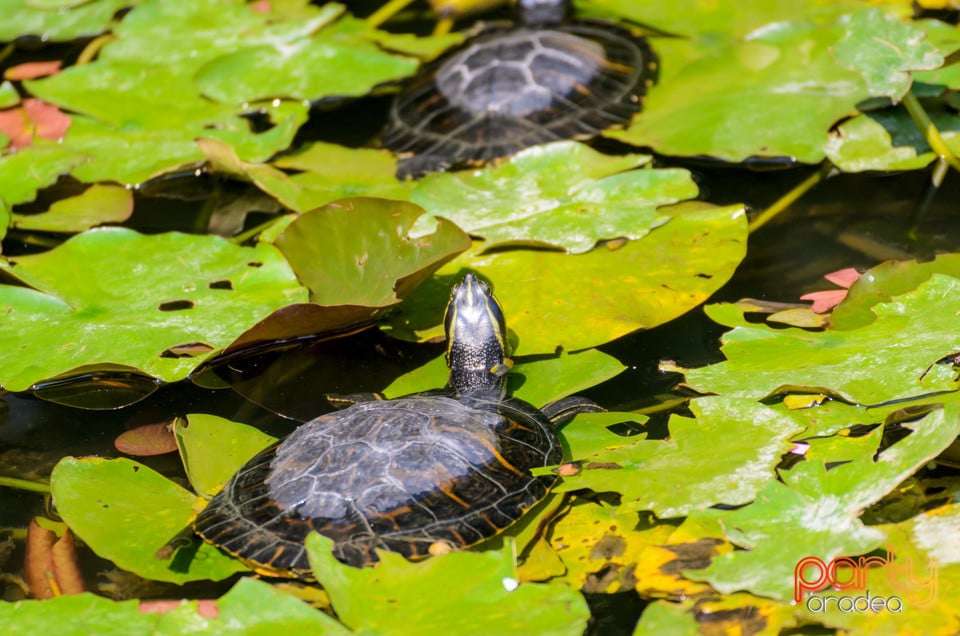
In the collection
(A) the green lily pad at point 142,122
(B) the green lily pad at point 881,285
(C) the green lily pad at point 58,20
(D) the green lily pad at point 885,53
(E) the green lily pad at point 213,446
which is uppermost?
(D) the green lily pad at point 885,53

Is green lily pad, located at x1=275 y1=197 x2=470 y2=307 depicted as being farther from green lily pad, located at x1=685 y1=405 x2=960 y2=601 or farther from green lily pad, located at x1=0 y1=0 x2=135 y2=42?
green lily pad, located at x1=0 y1=0 x2=135 y2=42

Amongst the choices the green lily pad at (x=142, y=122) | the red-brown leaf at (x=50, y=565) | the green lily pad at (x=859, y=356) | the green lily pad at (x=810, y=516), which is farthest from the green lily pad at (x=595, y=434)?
the green lily pad at (x=142, y=122)

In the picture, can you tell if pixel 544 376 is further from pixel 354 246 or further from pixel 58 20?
pixel 58 20

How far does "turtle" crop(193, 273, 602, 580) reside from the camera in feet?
6.61

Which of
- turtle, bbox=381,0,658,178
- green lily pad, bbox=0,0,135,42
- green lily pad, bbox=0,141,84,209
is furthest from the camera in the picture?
green lily pad, bbox=0,0,135,42

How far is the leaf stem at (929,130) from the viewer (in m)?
3.10

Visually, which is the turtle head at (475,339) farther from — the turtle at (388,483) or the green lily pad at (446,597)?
the green lily pad at (446,597)

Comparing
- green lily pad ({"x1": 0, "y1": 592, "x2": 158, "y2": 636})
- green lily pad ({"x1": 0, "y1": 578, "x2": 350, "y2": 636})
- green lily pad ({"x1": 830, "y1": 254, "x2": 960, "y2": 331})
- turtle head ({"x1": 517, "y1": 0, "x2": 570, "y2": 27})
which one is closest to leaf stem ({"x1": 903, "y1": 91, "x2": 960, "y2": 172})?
green lily pad ({"x1": 830, "y1": 254, "x2": 960, "y2": 331})

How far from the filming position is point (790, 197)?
314cm

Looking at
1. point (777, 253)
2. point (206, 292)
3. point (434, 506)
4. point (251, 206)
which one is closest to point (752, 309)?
point (777, 253)

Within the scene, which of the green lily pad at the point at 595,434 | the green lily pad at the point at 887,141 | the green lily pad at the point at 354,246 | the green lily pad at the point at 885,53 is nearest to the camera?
the green lily pad at the point at 595,434

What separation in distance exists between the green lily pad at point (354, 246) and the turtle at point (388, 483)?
47 centimetres

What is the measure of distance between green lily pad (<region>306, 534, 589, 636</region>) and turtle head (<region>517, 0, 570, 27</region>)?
3334 millimetres

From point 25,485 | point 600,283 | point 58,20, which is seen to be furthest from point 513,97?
point 58,20
